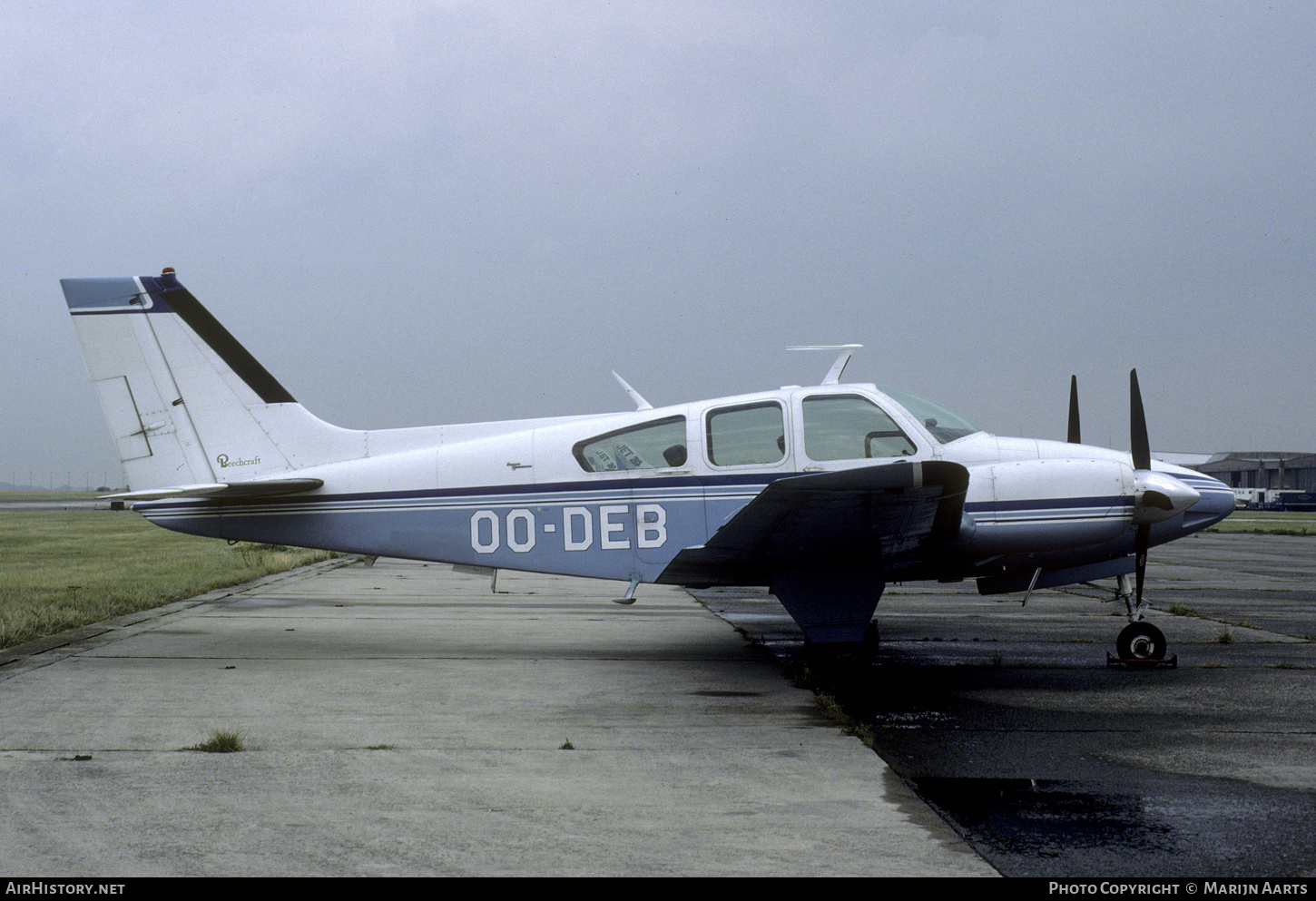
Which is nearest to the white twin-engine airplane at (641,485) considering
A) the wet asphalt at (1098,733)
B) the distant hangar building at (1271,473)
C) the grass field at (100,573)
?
the wet asphalt at (1098,733)

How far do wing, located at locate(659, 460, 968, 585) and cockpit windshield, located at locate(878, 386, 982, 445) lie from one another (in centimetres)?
102

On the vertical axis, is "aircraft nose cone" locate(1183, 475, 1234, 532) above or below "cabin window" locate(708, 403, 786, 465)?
below

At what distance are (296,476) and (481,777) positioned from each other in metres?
5.02

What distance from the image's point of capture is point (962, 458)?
805cm

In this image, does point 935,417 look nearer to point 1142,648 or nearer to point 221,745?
point 1142,648

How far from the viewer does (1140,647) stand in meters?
8.09

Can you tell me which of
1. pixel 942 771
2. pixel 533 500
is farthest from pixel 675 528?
pixel 942 771

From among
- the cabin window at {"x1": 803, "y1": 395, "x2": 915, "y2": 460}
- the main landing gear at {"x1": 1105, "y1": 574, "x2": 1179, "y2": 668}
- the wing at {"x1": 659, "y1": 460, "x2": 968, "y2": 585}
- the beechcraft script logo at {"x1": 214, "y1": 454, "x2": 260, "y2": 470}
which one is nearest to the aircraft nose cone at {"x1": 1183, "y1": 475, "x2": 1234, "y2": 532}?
the main landing gear at {"x1": 1105, "y1": 574, "x2": 1179, "y2": 668}

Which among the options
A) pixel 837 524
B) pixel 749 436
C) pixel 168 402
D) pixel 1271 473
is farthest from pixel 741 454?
pixel 1271 473

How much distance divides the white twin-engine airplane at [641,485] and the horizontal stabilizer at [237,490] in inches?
0.9

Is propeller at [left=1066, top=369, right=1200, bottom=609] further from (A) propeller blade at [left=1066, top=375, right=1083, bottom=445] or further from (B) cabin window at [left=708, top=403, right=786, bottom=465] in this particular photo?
(B) cabin window at [left=708, top=403, right=786, bottom=465]

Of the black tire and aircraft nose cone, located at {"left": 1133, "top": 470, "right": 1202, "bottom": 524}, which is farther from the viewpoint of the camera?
the black tire

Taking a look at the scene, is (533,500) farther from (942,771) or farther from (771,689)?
(942,771)

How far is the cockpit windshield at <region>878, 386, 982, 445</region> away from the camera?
815 centimetres
